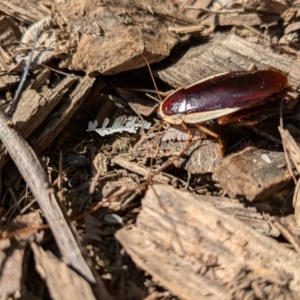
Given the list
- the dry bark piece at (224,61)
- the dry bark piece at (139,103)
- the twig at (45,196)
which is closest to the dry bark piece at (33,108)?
the twig at (45,196)

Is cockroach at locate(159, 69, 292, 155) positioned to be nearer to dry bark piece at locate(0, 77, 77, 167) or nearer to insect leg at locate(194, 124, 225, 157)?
insect leg at locate(194, 124, 225, 157)

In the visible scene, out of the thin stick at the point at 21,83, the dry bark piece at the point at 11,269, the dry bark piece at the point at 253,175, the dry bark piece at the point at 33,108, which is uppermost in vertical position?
the thin stick at the point at 21,83

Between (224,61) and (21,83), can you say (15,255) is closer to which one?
(21,83)

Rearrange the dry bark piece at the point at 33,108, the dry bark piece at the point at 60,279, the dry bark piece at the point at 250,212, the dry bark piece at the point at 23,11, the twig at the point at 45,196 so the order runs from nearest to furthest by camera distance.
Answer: the dry bark piece at the point at 60,279
the twig at the point at 45,196
the dry bark piece at the point at 250,212
the dry bark piece at the point at 33,108
the dry bark piece at the point at 23,11

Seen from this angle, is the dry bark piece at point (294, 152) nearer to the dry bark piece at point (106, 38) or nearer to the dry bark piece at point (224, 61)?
the dry bark piece at point (224, 61)

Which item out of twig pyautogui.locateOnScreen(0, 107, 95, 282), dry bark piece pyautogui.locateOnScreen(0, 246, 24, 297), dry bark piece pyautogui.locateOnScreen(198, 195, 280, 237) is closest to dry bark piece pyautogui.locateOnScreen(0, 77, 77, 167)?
twig pyautogui.locateOnScreen(0, 107, 95, 282)

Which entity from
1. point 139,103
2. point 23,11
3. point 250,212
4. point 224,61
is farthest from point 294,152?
point 23,11
